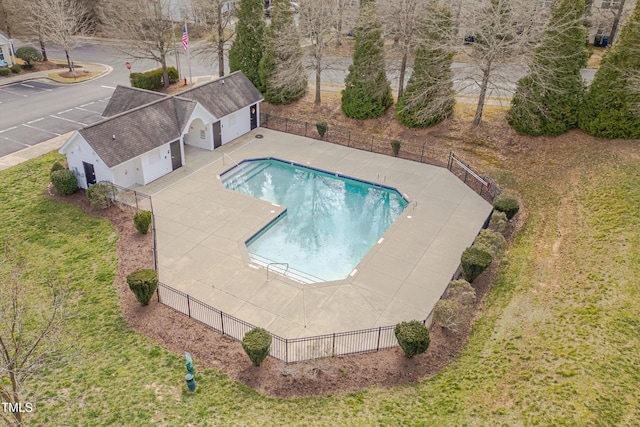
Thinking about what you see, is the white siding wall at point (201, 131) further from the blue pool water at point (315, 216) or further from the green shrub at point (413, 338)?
the green shrub at point (413, 338)

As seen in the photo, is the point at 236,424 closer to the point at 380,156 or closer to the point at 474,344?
the point at 474,344

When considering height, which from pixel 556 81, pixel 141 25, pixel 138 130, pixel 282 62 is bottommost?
pixel 138 130

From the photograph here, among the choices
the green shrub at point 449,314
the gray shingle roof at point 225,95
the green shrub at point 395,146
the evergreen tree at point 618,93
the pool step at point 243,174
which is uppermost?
the evergreen tree at point 618,93

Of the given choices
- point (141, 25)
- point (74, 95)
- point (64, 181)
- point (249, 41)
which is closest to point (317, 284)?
point (64, 181)

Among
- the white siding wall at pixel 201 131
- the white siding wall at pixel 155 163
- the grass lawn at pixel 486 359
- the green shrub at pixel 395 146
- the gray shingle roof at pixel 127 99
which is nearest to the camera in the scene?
the grass lawn at pixel 486 359

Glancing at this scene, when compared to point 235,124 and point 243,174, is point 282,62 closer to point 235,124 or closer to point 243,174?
point 235,124

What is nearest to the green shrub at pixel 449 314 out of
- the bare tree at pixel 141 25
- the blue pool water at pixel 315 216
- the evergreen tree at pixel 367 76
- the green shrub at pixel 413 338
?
the green shrub at pixel 413 338

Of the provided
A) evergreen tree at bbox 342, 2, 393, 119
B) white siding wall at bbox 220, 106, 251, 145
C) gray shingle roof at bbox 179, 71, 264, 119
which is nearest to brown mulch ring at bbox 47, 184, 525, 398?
gray shingle roof at bbox 179, 71, 264, 119
